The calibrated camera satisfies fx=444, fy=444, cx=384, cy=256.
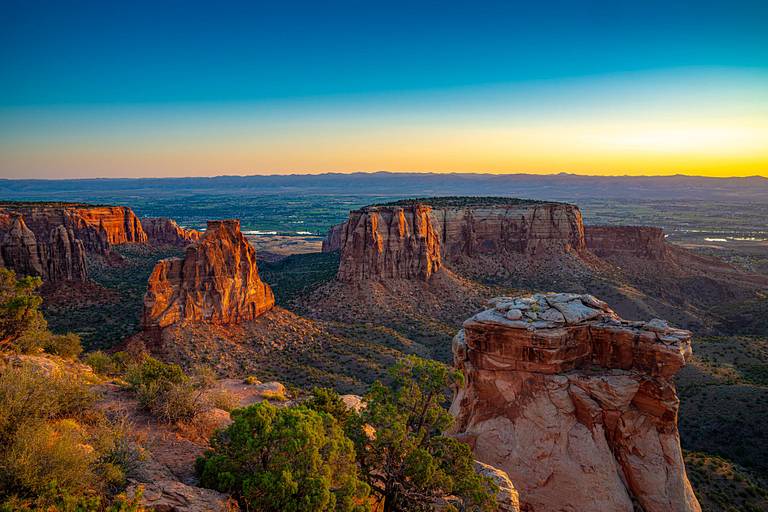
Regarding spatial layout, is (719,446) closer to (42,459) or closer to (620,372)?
(620,372)

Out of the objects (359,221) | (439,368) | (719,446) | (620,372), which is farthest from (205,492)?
(359,221)

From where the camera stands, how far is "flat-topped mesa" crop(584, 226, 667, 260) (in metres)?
90.6

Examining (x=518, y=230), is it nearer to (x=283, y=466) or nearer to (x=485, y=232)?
(x=485, y=232)

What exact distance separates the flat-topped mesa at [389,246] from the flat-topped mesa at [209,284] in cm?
1820

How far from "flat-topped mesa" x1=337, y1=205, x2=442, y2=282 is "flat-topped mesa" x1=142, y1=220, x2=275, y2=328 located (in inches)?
717

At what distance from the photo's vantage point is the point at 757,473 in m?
26.8

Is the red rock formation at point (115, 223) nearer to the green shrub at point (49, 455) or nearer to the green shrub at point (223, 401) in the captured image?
the green shrub at point (223, 401)

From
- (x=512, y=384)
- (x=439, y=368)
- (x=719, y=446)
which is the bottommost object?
(x=719, y=446)

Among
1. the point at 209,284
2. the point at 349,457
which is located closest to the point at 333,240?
the point at 209,284

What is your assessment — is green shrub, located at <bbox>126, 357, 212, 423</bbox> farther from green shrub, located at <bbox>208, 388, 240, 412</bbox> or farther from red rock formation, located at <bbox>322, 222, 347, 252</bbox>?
red rock formation, located at <bbox>322, 222, 347, 252</bbox>

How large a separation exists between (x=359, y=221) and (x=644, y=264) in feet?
201

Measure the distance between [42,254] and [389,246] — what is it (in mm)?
45063

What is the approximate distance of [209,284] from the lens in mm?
41062

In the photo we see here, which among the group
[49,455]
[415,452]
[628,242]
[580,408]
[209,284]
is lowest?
[628,242]
